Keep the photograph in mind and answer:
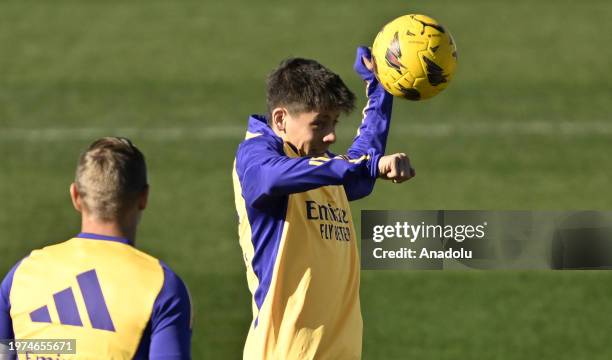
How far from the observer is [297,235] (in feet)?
20.0

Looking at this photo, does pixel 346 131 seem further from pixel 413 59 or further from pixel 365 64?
pixel 413 59

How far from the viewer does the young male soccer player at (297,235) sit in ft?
19.9

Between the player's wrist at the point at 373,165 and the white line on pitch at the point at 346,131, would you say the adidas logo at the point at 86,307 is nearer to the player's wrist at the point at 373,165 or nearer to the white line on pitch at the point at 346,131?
the player's wrist at the point at 373,165

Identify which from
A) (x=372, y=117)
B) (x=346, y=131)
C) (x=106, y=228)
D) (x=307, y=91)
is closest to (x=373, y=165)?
(x=307, y=91)

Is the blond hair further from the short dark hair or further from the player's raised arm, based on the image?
the player's raised arm

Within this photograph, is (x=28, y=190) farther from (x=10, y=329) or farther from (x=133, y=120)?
(x=10, y=329)

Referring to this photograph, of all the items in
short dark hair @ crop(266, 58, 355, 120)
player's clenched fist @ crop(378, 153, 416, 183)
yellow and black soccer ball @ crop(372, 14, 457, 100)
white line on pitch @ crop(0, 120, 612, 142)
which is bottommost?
player's clenched fist @ crop(378, 153, 416, 183)

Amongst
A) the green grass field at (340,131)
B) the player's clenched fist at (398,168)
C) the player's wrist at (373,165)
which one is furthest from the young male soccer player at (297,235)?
the green grass field at (340,131)

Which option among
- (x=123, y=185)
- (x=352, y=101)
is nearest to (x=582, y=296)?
(x=352, y=101)

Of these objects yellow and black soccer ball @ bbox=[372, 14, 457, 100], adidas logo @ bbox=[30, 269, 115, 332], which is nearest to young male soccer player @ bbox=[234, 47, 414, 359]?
yellow and black soccer ball @ bbox=[372, 14, 457, 100]

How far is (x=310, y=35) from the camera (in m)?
18.7

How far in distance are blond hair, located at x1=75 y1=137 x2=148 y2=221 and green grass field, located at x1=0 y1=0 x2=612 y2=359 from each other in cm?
639

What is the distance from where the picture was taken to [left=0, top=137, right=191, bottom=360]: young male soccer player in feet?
14.6

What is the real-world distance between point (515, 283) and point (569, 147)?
3.60 meters
